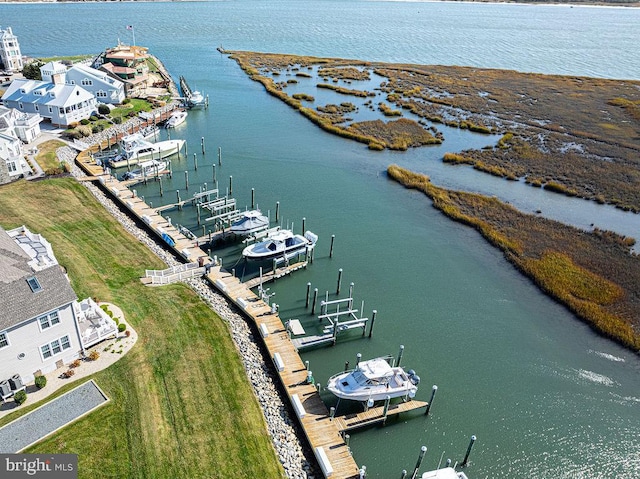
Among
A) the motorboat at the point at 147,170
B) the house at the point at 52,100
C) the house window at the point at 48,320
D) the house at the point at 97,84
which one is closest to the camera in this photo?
the house window at the point at 48,320

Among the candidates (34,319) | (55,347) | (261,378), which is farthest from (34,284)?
(261,378)

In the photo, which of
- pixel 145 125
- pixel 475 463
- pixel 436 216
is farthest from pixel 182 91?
pixel 475 463

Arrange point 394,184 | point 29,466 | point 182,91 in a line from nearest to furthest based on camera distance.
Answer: point 29,466 → point 394,184 → point 182,91

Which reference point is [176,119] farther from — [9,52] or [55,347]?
[55,347]

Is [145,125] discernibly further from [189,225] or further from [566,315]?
[566,315]

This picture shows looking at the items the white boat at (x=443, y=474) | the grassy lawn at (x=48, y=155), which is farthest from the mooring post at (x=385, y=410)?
the grassy lawn at (x=48, y=155)

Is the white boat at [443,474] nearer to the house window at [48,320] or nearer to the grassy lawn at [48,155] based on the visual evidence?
the house window at [48,320]
